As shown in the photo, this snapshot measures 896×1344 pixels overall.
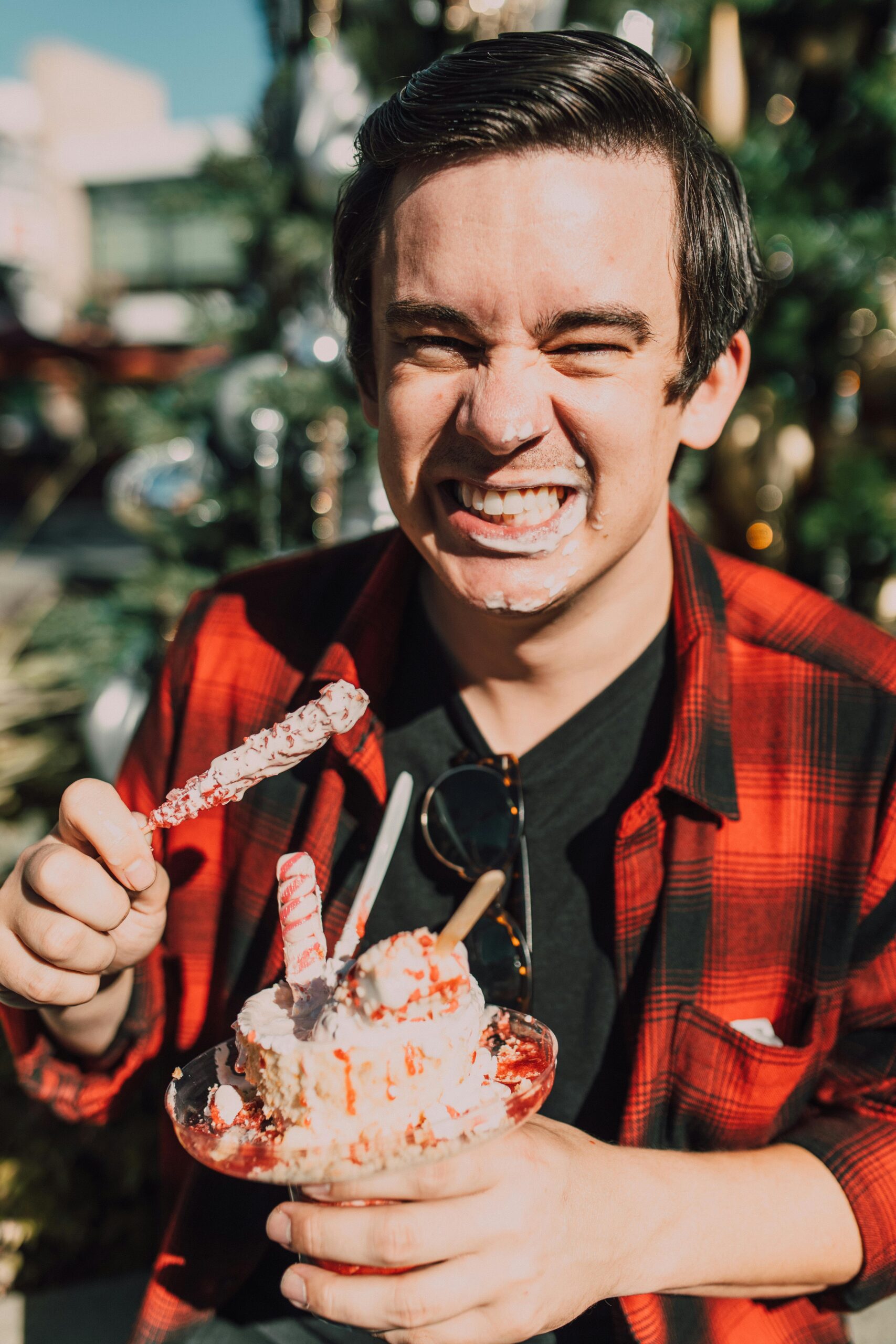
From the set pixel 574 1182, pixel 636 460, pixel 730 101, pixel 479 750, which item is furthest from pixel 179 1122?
pixel 730 101

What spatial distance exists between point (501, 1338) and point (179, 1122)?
43 cm

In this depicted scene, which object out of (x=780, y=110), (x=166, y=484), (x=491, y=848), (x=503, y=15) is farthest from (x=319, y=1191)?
(x=780, y=110)

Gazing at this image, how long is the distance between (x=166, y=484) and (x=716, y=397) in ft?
→ 7.89

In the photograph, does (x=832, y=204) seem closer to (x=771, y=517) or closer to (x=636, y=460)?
(x=771, y=517)

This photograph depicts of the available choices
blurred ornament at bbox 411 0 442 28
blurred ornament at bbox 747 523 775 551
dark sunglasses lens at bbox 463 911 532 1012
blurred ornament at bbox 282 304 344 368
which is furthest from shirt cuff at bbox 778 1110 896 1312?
blurred ornament at bbox 411 0 442 28

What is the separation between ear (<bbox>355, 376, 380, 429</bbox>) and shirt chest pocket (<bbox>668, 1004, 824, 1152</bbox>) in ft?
3.74

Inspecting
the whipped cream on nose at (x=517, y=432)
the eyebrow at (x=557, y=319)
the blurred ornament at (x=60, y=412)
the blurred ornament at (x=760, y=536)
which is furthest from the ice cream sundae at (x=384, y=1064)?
the blurred ornament at (x=60, y=412)

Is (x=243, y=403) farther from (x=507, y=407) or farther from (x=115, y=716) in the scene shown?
(x=507, y=407)

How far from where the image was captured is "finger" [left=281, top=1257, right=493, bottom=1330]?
39.4 inches

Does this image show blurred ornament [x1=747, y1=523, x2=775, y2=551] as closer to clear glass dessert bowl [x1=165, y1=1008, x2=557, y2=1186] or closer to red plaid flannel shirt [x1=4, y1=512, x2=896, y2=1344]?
red plaid flannel shirt [x1=4, y1=512, x2=896, y2=1344]

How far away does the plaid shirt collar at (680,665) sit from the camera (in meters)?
1.51

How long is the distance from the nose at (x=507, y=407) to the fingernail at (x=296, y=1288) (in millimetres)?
1014

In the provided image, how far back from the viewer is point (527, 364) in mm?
1329

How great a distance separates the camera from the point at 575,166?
1285mm
